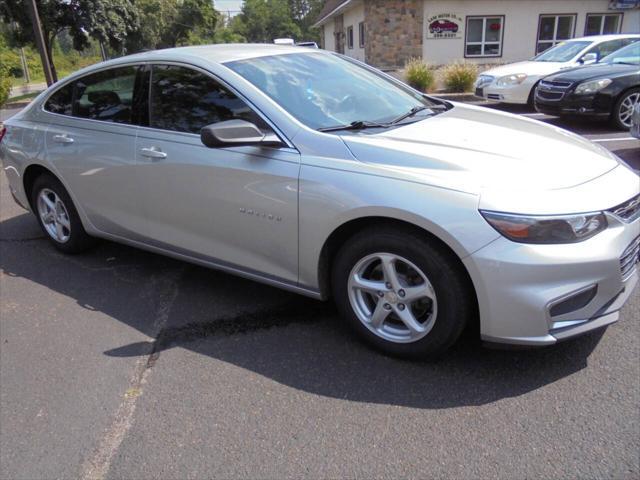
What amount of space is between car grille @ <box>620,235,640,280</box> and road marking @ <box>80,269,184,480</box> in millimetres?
2512

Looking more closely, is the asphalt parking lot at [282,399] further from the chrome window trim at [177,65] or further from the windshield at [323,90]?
the windshield at [323,90]

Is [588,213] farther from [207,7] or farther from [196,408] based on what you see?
[207,7]

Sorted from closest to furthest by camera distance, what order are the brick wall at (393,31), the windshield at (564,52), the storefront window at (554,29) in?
the windshield at (564,52)
the brick wall at (393,31)
the storefront window at (554,29)

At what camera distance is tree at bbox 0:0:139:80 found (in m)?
22.5

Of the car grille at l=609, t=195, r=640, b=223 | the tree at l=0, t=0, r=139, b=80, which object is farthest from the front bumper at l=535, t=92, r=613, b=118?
the tree at l=0, t=0, r=139, b=80

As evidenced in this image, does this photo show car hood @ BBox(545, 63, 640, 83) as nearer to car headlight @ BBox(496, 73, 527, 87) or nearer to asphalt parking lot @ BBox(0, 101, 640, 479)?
car headlight @ BBox(496, 73, 527, 87)

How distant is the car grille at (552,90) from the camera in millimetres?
8945

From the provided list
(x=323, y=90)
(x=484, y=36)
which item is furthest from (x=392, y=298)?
(x=484, y=36)

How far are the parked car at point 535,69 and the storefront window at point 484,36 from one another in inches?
463

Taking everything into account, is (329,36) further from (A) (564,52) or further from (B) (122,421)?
(B) (122,421)

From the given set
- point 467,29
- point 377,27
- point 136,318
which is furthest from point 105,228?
point 467,29

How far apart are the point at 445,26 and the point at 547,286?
22760 millimetres

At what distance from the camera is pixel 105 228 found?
4168 millimetres

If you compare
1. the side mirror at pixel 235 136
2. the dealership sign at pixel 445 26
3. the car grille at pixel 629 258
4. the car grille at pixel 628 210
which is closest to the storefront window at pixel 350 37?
the dealership sign at pixel 445 26
